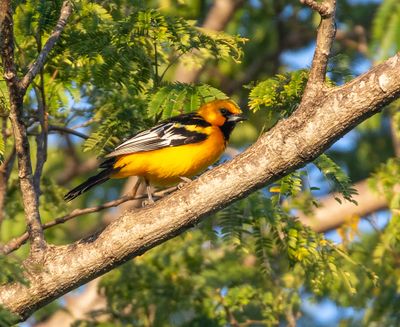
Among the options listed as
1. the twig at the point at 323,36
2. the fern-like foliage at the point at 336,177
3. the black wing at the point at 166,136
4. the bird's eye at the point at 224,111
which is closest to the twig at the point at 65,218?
the black wing at the point at 166,136

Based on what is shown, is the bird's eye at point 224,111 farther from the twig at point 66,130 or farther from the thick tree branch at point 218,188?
the thick tree branch at point 218,188

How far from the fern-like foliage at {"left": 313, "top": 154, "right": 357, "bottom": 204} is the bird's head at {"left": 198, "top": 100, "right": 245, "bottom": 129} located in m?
1.44

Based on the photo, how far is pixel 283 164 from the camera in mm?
4555

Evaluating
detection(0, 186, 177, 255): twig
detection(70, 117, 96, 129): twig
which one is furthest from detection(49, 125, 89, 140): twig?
detection(0, 186, 177, 255): twig

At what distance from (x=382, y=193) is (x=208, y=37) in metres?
2.51

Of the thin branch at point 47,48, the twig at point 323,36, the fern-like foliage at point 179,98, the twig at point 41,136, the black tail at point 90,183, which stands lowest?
the black tail at point 90,183

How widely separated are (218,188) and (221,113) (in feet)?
7.94

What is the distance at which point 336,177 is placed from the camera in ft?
18.2

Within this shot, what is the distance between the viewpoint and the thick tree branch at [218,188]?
174 inches

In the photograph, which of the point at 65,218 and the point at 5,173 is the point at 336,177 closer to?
the point at 65,218

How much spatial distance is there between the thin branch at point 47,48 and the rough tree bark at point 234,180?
902mm

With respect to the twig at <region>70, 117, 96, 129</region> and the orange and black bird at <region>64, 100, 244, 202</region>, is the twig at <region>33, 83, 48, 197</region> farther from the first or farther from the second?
the twig at <region>70, 117, 96, 129</region>

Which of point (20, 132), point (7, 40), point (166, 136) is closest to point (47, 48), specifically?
point (7, 40)

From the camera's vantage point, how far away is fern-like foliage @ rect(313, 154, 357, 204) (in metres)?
5.47
